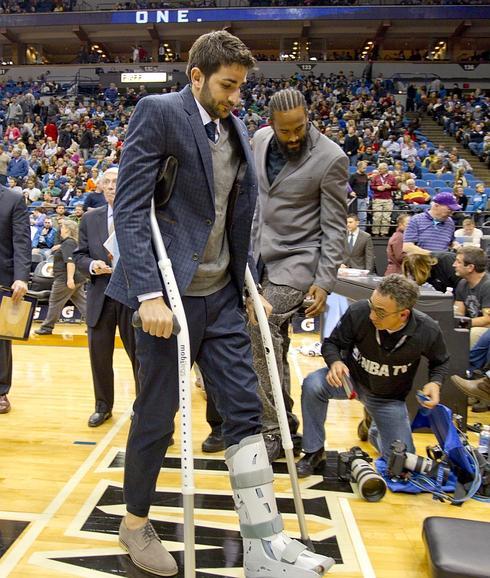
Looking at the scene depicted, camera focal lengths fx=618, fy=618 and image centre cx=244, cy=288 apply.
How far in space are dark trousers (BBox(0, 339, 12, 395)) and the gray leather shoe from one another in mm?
2255

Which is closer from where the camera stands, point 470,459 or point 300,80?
point 470,459

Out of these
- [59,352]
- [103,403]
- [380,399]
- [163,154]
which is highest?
[163,154]

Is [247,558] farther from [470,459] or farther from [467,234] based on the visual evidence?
[467,234]

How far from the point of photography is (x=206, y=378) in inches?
87.3

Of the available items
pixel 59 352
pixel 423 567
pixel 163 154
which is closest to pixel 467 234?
pixel 59 352

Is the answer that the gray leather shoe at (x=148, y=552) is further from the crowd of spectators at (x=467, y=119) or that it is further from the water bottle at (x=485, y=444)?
the crowd of spectators at (x=467, y=119)

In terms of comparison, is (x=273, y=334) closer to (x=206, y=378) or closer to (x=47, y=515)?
(x=206, y=378)

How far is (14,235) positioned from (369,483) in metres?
2.66

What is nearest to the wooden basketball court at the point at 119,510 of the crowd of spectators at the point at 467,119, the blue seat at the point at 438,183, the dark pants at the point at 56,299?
the dark pants at the point at 56,299

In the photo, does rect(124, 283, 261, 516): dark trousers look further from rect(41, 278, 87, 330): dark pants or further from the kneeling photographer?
rect(41, 278, 87, 330): dark pants

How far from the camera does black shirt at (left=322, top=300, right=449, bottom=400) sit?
10.8 ft

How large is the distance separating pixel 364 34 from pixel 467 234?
21425 mm

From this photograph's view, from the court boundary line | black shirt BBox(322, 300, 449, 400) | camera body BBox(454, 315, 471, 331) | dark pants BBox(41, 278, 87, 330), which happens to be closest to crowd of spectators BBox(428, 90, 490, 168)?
dark pants BBox(41, 278, 87, 330)

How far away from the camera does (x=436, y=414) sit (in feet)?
10.6
